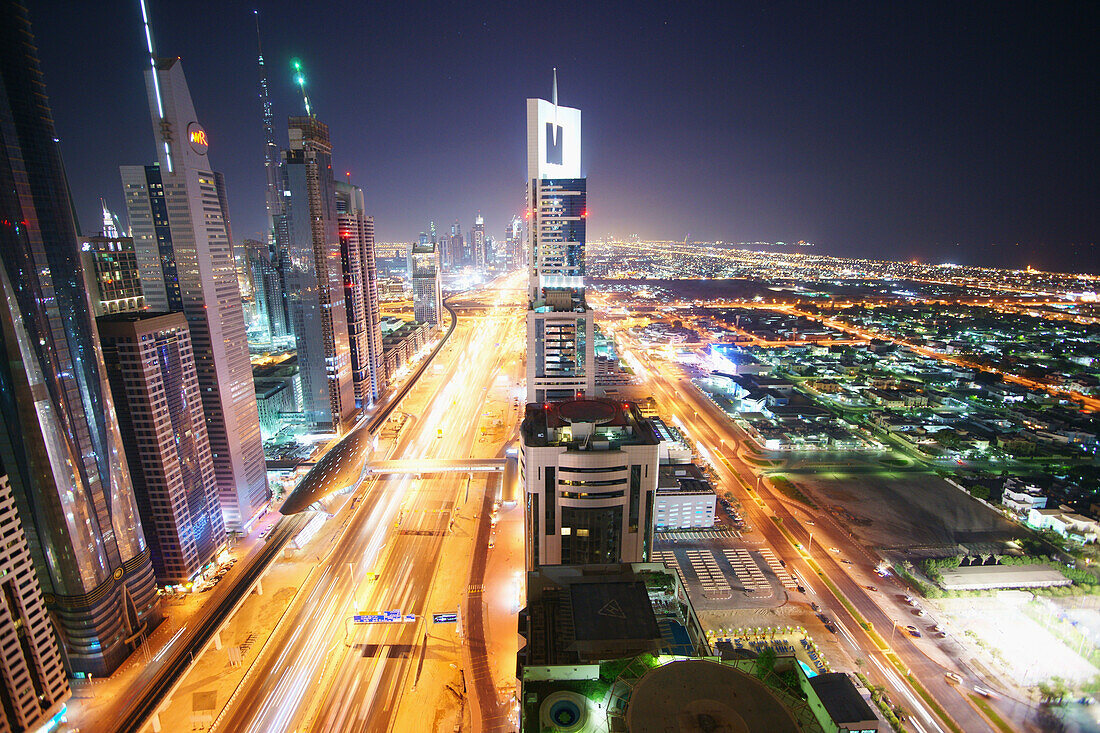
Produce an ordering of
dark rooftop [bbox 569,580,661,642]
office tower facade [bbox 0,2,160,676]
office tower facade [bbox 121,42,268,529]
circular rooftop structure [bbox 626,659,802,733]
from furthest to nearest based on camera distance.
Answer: office tower facade [bbox 121,42,268,529], office tower facade [bbox 0,2,160,676], dark rooftop [bbox 569,580,661,642], circular rooftop structure [bbox 626,659,802,733]

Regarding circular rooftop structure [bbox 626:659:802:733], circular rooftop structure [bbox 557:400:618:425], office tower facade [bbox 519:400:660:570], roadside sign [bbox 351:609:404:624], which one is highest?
circular rooftop structure [bbox 557:400:618:425]

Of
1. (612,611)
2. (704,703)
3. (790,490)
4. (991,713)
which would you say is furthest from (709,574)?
(704,703)

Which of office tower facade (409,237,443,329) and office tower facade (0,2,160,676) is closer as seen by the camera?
→ office tower facade (0,2,160,676)

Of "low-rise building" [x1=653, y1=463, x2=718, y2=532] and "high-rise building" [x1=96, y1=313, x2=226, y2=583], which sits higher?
"high-rise building" [x1=96, y1=313, x2=226, y2=583]

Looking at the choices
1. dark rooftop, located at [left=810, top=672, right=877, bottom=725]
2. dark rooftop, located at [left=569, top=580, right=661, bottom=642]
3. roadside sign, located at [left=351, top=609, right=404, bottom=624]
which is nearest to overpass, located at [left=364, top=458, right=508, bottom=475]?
roadside sign, located at [left=351, top=609, right=404, bottom=624]

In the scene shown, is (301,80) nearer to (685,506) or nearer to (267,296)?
(267,296)

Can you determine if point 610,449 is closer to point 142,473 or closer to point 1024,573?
point 142,473

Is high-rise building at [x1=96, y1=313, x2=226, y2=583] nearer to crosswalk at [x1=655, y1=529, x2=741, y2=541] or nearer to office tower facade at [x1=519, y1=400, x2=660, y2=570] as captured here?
office tower facade at [x1=519, y1=400, x2=660, y2=570]
